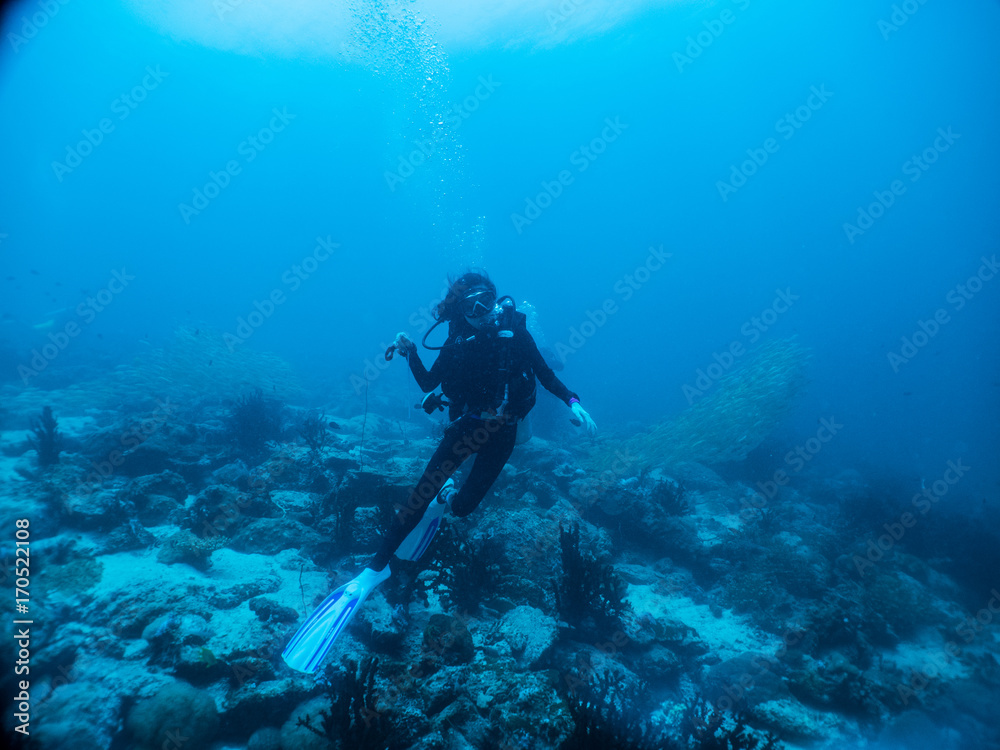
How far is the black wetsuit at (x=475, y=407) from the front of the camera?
4301 mm

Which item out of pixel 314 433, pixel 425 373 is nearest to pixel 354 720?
pixel 425 373

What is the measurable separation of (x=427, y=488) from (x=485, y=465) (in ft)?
2.17

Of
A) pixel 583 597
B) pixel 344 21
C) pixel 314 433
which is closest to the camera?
pixel 583 597

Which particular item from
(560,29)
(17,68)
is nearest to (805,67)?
(560,29)

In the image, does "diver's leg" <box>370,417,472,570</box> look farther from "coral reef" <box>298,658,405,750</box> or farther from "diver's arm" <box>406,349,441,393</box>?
"coral reef" <box>298,658,405,750</box>

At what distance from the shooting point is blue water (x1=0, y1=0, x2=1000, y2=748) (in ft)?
128

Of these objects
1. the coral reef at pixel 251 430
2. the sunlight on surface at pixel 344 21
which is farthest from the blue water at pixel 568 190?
the coral reef at pixel 251 430

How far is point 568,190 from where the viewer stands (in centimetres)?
13800

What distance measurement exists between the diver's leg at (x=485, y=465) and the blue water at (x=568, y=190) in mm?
8893

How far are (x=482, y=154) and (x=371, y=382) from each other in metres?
81.5

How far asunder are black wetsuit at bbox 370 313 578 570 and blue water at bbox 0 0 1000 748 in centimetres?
807

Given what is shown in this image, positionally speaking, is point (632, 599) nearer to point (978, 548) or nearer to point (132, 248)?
point (978, 548)

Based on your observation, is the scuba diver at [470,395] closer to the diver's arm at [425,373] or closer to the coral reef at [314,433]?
the diver's arm at [425,373]

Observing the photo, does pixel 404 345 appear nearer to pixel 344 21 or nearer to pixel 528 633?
pixel 528 633
